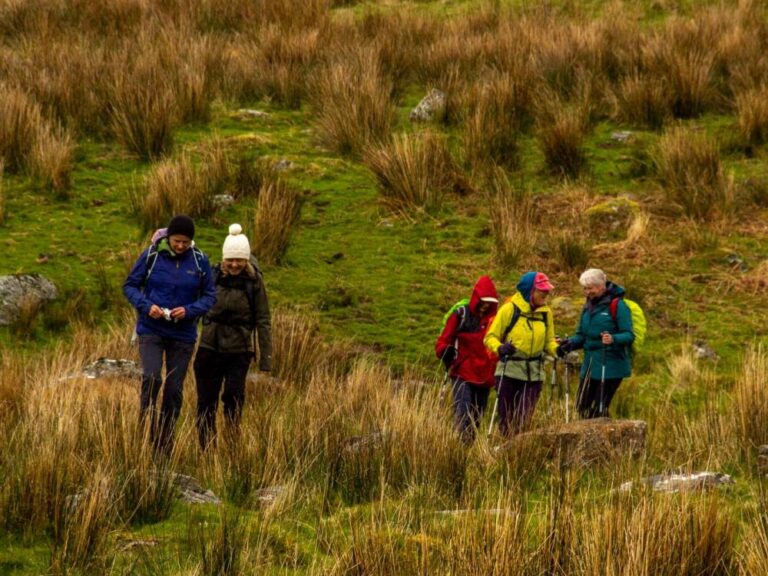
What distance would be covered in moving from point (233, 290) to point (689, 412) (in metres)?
3.65

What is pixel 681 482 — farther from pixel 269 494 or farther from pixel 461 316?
pixel 461 316

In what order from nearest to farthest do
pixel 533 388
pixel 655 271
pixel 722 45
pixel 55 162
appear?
1. pixel 533 388
2. pixel 655 271
3. pixel 55 162
4. pixel 722 45

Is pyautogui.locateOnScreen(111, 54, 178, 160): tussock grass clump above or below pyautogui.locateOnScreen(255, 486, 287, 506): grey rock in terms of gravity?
above

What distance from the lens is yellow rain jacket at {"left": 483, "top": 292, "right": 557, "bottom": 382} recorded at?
28.2 feet

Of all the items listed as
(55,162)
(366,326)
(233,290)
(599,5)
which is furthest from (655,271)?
(599,5)

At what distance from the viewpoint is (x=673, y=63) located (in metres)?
15.8

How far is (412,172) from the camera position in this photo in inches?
526

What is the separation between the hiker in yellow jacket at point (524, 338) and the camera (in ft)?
28.0

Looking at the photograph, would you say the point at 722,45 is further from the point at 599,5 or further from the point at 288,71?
the point at 288,71

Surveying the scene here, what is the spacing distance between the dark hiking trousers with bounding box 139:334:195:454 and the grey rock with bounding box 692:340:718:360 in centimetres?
485

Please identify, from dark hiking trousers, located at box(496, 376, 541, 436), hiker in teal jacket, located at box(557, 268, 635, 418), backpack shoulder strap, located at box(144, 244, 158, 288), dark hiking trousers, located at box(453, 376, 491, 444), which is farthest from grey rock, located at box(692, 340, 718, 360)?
backpack shoulder strap, located at box(144, 244, 158, 288)

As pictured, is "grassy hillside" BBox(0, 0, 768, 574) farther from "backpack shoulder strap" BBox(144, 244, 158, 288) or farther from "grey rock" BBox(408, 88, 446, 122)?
"backpack shoulder strap" BBox(144, 244, 158, 288)

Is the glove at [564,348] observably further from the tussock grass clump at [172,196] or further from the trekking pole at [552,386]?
the tussock grass clump at [172,196]

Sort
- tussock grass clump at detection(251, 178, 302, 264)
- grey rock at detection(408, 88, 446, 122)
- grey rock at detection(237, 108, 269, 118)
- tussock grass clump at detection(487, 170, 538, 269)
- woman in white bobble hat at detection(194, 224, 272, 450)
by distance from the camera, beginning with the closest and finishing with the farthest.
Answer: woman in white bobble hat at detection(194, 224, 272, 450) < tussock grass clump at detection(251, 178, 302, 264) < tussock grass clump at detection(487, 170, 538, 269) < grey rock at detection(408, 88, 446, 122) < grey rock at detection(237, 108, 269, 118)
